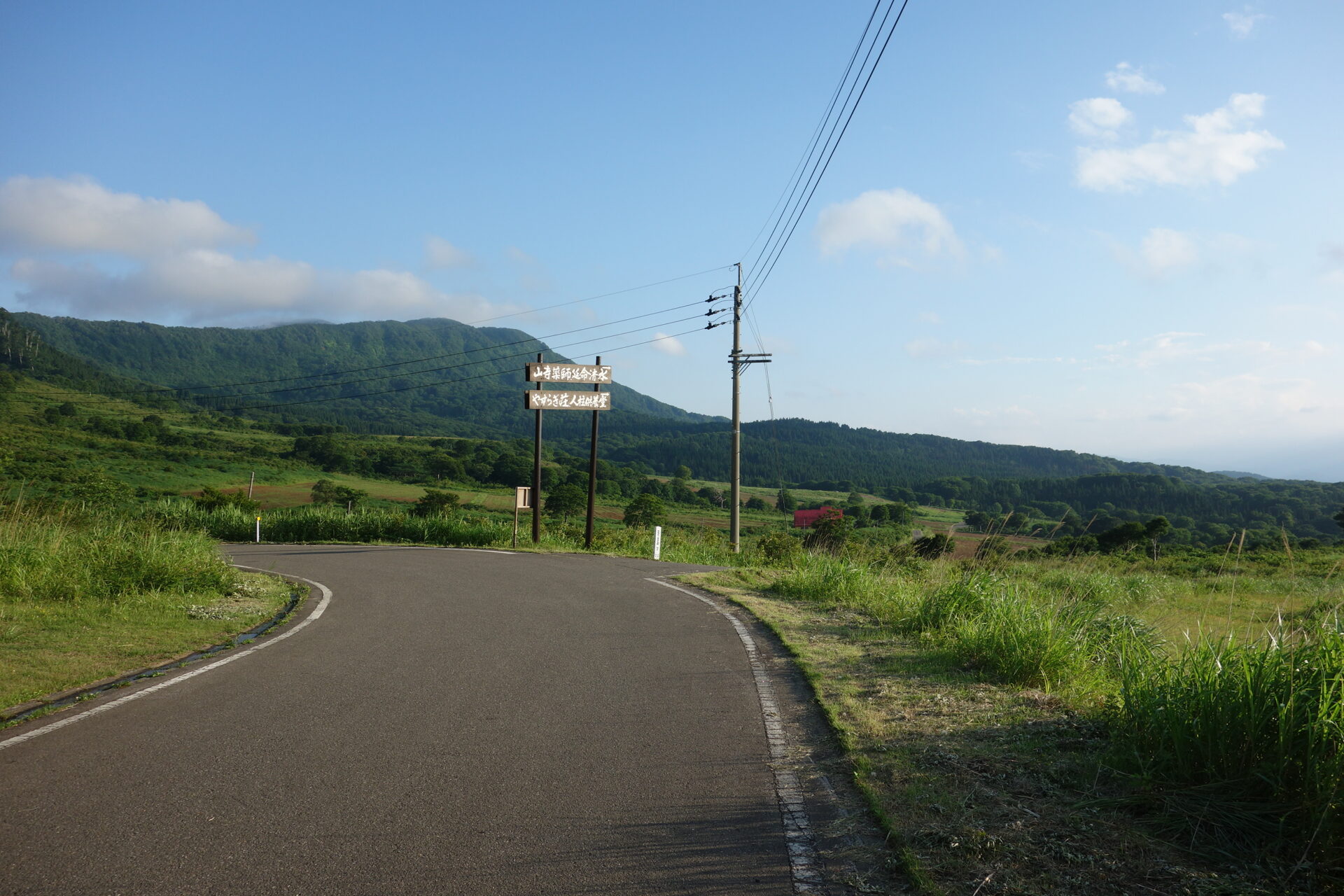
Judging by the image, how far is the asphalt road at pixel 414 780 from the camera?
325cm

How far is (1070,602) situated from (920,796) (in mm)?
4582

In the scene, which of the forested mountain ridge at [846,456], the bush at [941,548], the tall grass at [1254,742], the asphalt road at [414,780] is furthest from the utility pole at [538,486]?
the forested mountain ridge at [846,456]

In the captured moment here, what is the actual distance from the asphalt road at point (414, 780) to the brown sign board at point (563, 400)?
14967 millimetres

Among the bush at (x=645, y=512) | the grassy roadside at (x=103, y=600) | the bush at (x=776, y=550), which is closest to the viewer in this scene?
the grassy roadside at (x=103, y=600)

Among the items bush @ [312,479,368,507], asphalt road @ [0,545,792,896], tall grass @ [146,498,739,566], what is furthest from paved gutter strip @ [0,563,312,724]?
bush @ [312,479,368,507]

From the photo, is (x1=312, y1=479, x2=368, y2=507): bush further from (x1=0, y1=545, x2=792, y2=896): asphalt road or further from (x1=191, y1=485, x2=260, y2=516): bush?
(x1=0, y1=545, x2=792, y2=896): asphalt road

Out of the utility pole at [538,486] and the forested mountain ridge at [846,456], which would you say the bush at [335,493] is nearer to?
the utility pole at [538,486]

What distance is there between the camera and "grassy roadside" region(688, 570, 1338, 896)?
3.21 m

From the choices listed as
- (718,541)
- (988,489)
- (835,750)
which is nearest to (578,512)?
(718,541)

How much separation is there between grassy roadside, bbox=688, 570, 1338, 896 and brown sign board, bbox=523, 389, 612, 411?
16.7m

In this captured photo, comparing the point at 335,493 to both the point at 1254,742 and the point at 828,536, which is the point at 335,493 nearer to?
the point at 828,536

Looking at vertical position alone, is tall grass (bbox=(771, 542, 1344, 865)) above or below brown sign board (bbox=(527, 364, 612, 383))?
below

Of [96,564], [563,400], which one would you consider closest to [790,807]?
[96,564]

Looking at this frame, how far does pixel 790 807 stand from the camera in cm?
399
